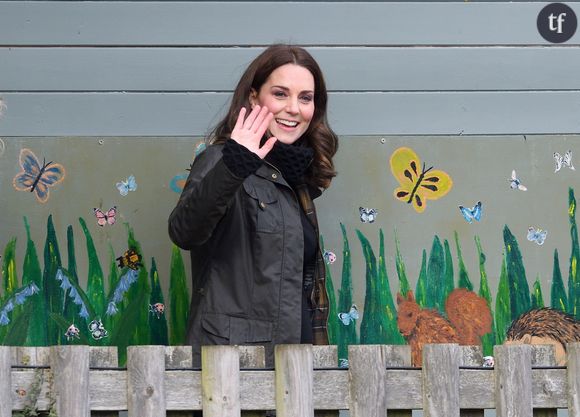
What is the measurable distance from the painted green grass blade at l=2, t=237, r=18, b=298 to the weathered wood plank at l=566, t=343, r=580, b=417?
8.24ft

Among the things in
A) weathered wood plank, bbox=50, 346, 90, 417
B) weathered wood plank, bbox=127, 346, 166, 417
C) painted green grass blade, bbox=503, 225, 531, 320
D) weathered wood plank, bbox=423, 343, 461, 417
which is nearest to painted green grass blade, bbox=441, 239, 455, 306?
painted green grass blade, bbox=503, 225, 531, 320

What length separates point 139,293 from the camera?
5.16 meters

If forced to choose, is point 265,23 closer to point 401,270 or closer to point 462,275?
point 401,270

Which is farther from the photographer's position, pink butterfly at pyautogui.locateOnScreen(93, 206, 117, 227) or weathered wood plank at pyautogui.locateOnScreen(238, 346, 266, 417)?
pink butterfly at pyautogui.locateOnScreen(93, 206, 117, 227)

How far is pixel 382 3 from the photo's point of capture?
5.29m

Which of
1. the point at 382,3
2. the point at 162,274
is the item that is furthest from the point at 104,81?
the point at 382,3

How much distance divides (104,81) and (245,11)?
647 mm

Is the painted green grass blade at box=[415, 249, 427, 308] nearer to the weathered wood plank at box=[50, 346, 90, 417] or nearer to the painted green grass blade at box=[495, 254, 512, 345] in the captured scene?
the painted green grass blade at box=[495, 254, 512, 345]

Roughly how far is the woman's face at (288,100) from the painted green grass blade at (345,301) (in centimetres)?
70

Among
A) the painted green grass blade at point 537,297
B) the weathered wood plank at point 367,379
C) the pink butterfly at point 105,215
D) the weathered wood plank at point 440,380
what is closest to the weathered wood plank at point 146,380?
the weathered wood plank at point 367,379

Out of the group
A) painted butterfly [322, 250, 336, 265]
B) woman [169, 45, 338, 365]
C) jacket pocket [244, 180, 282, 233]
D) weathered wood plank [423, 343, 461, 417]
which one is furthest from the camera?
painted butterfly [322, 250, 336, 265]

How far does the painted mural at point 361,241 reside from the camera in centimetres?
515

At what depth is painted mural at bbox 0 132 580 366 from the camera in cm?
515

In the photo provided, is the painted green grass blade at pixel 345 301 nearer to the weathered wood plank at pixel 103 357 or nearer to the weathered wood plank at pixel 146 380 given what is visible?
the weathered wood plank at pixel 103 357
